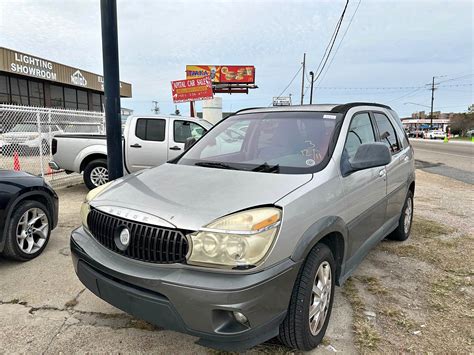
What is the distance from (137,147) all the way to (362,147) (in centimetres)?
573

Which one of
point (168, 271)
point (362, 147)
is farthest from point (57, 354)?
point (362, 147)

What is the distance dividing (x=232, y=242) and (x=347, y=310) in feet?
5.48

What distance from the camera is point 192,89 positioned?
14.6m

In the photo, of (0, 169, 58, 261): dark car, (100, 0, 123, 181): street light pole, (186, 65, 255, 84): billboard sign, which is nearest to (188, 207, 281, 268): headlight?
(0, 169, 58, 261): dark car

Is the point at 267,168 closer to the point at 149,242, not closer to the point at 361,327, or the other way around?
the point at 149,242

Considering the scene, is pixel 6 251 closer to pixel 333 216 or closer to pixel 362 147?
pixel 333 216

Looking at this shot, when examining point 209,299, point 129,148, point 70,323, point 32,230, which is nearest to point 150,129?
point 129,148

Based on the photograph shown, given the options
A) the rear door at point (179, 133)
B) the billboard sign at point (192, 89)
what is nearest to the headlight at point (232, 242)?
the rear door at point (179, 133)

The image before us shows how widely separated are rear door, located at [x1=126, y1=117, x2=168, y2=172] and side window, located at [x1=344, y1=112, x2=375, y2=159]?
4842 millimetres

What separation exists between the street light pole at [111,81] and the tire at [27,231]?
3.18 ft

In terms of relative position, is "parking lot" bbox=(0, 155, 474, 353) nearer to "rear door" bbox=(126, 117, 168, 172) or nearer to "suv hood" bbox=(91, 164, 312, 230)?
"suv hood" bbox=(91, 164, 312, 230)

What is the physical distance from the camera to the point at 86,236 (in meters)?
2.60

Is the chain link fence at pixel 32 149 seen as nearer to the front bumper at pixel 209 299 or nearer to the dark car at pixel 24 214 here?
the dark car at pixel 24 214

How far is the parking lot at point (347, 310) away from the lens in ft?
8.38
